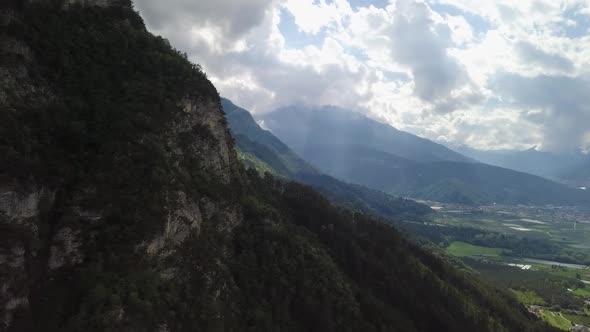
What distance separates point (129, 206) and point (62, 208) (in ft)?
26.8

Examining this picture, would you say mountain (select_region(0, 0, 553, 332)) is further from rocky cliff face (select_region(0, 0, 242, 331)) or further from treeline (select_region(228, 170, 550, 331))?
treeline (select_region(228, 170, 550, 331))

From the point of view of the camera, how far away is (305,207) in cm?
13862

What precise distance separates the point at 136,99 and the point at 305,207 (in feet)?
260

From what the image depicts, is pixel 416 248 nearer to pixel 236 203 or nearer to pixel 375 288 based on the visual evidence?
pixel 375 288

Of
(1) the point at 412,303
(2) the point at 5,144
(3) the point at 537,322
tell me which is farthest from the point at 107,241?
(3) the point at 537,322

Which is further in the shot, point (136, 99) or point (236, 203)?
point (236, 203)

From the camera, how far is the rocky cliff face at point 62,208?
146 feet

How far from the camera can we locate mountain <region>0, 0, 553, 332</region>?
154 feet

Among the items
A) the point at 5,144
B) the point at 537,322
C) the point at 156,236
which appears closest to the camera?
the point at 5,144

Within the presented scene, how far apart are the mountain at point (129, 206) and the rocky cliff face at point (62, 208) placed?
0.17 meters

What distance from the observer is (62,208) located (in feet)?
169

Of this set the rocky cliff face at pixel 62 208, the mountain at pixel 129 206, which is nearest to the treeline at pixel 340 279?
the mountain at pixel 129 206

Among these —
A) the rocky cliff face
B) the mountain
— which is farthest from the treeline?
the rocky cliff face

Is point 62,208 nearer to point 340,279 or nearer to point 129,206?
point 129,206
